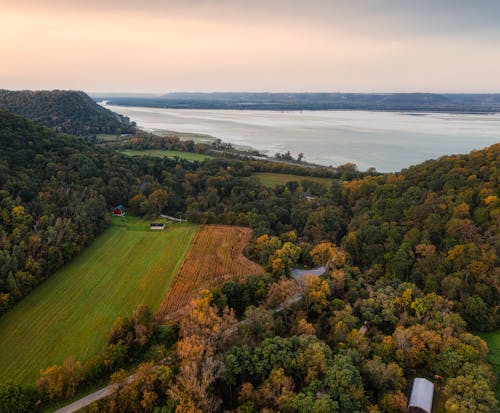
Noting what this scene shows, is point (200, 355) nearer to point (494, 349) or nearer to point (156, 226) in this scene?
point (494, 349)

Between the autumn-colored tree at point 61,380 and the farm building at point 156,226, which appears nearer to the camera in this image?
the autumn-colored tree at point 61,380

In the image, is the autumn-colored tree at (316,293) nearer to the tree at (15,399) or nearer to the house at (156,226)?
the tree at (15,399)

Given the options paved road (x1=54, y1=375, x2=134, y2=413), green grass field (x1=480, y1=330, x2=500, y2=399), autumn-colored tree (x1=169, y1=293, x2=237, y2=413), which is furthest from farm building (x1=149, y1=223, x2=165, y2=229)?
green grass field (x1=480, y1=330, x2=500, y2=399)

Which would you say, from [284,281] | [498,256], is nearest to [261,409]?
[284,281]

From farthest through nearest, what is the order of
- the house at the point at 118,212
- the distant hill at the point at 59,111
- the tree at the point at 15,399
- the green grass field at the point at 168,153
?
the distant hill at the point at 59,111
the green grass field at the point at 168,153
the house at the point at 118,212
the tree at the point at 15,399

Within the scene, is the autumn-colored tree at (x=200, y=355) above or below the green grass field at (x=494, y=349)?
above

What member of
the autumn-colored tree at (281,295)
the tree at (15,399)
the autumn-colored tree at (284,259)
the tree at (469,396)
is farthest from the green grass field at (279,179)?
the tree at (15,399)

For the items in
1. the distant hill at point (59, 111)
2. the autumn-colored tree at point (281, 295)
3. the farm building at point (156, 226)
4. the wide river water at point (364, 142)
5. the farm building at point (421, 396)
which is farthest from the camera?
the distant hill at point (59, 111)

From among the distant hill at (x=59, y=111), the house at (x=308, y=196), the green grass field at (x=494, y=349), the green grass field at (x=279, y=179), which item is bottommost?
the green grass field at (x=494, y=349)

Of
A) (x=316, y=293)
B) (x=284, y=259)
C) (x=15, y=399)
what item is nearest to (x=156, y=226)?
(x=284, y=259)
